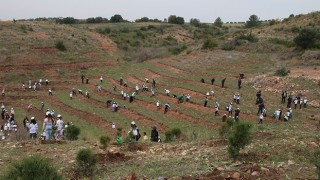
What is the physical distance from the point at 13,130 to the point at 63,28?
44262mm

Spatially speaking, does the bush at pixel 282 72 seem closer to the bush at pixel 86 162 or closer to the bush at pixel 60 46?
the bush at pixel 60 46

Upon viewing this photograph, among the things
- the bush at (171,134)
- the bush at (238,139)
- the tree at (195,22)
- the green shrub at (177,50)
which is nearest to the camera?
the bush at (238,139)

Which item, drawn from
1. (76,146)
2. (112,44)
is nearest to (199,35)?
(112,44)

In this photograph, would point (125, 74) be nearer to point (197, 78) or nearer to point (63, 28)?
point (197, 78)

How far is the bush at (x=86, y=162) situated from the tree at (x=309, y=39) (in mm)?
42496

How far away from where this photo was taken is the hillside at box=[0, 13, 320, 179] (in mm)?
12453

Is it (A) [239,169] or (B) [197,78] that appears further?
(B) [197,78]

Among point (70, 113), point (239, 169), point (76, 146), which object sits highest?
point (239, 169)

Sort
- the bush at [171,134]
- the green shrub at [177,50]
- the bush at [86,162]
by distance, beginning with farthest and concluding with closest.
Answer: the green shrub at [177,50] < the bush at [171,134] < the bush at [86,162]

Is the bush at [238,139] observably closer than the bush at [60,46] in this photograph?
Yes

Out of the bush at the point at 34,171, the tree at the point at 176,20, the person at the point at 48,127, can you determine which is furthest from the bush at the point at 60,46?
the tree at the point at 176,20

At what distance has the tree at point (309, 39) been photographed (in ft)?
161

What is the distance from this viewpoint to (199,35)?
9019 cm

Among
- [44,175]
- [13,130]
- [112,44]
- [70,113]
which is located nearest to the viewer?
[44,175]
